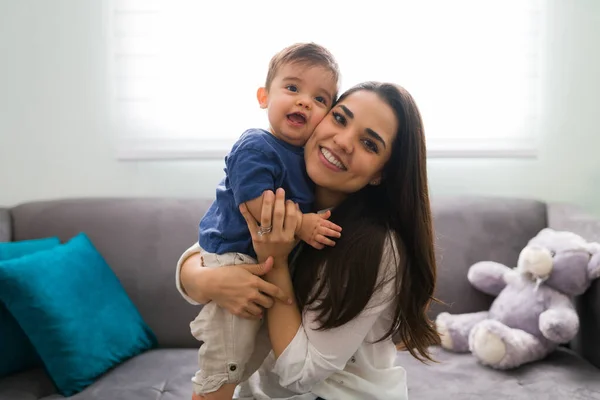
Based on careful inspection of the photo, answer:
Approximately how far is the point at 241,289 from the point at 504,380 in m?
0.99

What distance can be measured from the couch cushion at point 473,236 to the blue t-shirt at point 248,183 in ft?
3.32

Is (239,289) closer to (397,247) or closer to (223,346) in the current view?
(223,346)

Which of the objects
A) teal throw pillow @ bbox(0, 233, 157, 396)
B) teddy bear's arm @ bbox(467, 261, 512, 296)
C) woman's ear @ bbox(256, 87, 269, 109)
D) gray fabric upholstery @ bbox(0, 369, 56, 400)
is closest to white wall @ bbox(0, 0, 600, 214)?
teddy bear's arm @ bbox(467, 261, 512, 296)

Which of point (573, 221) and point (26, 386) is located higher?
point (573, 221)

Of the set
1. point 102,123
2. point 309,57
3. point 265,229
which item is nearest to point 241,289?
point 265,229

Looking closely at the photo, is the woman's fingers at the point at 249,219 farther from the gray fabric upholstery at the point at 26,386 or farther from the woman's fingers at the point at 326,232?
the gray fabric upholstery at the point at 26,386

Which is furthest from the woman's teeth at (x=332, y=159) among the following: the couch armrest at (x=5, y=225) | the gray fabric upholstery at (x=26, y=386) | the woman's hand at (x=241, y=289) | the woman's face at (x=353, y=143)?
the couch armrest at (x=5, y=225)

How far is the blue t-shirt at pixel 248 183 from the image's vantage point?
1202mm

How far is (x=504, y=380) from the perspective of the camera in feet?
5.95

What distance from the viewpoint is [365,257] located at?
1.23m

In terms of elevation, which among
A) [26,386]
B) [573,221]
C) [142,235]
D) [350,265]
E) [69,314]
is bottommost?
[26,386]

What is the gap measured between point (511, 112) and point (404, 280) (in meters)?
1.57

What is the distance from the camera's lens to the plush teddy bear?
1873 mm

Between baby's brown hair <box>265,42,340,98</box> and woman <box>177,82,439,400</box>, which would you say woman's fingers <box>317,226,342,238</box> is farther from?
baby's brown hair <box>265,42,340,98</box>
